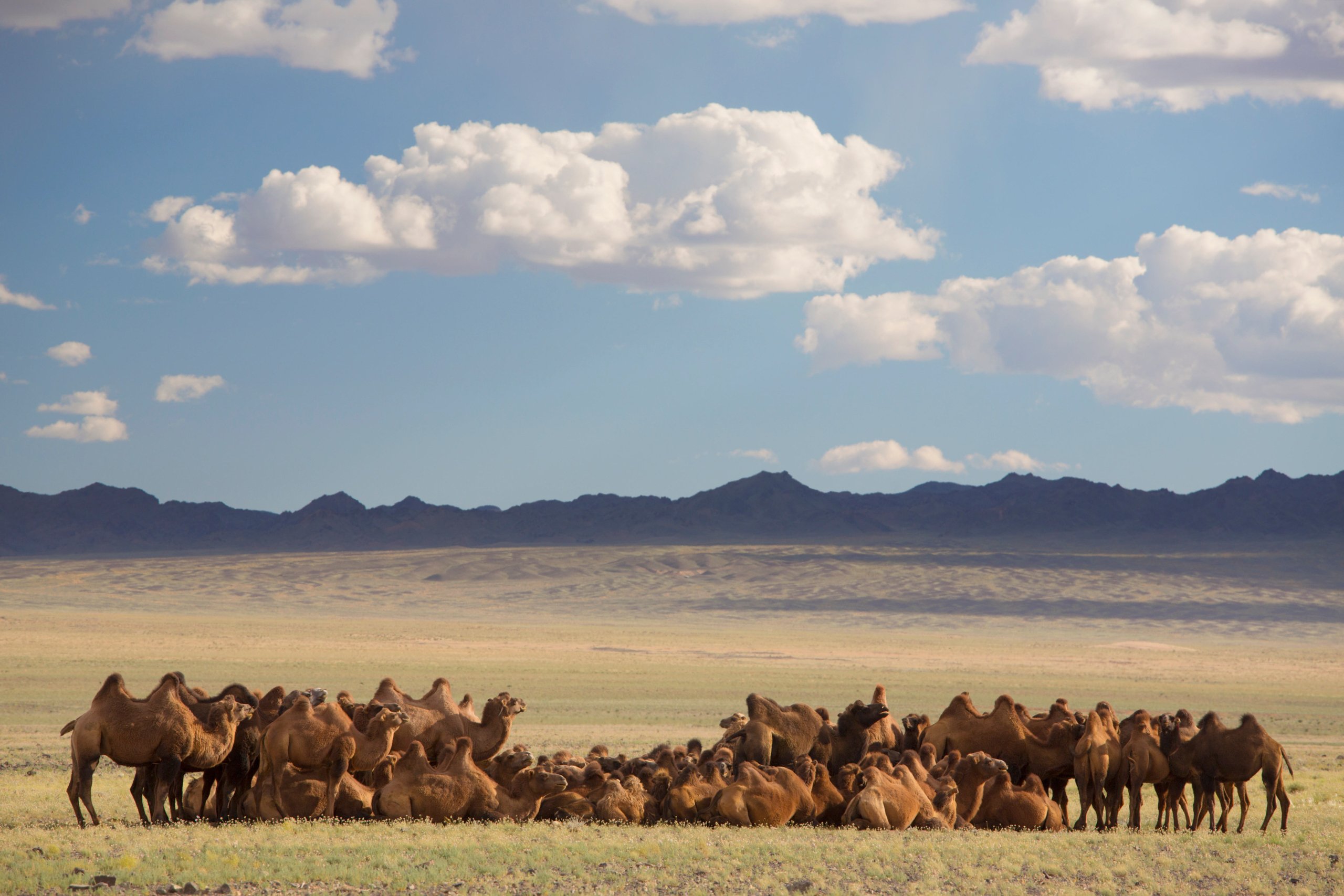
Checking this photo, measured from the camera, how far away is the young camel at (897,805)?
1302 cm

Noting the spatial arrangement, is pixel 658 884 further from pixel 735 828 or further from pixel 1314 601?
pixel 1314 601

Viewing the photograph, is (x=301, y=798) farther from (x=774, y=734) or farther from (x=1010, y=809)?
(x=1010, y=809)

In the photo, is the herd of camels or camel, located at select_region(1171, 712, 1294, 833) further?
camel, located at select_region(1171, 712, 1294, 833)

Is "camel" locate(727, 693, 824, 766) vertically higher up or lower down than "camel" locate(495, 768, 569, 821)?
higher up

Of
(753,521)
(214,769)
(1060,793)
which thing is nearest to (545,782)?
(214,769)

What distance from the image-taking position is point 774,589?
396ft

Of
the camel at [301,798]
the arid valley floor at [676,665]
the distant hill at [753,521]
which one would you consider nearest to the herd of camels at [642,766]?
the camel at [301,798]

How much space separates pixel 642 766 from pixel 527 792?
4.74 ft

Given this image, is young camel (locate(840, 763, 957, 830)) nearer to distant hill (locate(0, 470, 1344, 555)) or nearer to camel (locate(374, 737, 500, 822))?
camel (locate(374, 737, 500, 822))

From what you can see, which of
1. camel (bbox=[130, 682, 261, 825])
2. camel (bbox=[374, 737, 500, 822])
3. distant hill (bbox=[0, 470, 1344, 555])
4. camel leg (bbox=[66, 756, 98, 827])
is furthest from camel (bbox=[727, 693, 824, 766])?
distant hill (bbox=[0, 470, 1344, 555])

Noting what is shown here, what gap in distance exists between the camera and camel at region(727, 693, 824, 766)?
14.8 m

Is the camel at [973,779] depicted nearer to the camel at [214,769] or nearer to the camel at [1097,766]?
the camel at [1097,766]

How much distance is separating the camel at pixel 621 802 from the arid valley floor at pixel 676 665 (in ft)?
1.66

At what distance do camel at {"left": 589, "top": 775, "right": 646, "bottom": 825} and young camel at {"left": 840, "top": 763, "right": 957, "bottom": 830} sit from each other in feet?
6.57
